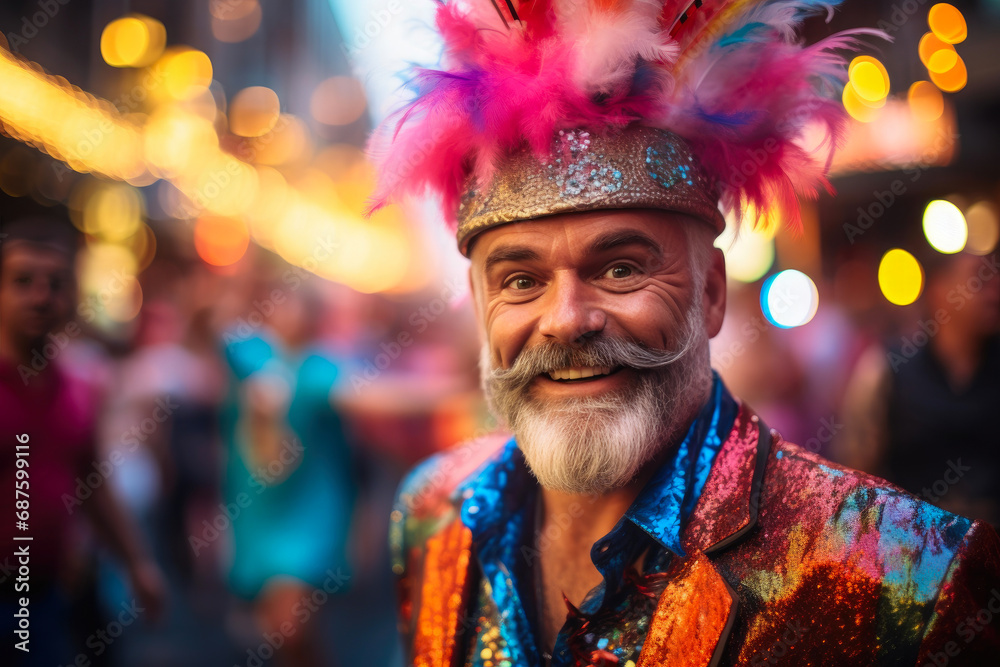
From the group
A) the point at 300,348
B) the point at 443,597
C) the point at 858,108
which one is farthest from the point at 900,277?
the point at 443,597

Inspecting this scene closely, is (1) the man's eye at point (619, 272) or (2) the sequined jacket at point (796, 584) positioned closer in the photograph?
(2) the sequined jacket at point (796, 584)

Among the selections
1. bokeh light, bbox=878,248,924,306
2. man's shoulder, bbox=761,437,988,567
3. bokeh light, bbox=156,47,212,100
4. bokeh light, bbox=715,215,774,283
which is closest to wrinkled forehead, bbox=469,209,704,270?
man's shoulder, bbox=761,437,988,567

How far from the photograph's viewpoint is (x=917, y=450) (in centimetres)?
340

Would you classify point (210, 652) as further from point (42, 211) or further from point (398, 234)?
point (398, 234)

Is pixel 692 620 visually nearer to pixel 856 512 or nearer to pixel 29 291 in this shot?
pixel 856 512

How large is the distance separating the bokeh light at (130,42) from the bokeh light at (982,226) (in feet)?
36.9

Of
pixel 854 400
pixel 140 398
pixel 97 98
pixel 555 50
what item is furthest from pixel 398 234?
pixel 555 50

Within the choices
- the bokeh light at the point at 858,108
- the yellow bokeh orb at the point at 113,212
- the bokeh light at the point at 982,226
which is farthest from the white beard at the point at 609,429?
the yellow bokeh orb at the point at 113,212

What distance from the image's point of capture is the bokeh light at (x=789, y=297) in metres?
8.96

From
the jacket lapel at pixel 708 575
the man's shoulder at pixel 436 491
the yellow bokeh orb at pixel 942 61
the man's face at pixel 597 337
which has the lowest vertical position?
the man's shoulder at pixel 436 491

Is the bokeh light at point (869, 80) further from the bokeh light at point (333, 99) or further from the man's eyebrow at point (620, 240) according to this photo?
the bokeh light at point (333, 99)

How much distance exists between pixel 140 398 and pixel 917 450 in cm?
566

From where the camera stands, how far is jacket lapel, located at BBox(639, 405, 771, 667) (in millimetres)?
1281

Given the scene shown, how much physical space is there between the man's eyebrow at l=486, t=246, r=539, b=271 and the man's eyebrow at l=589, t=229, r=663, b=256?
0.15 meters
